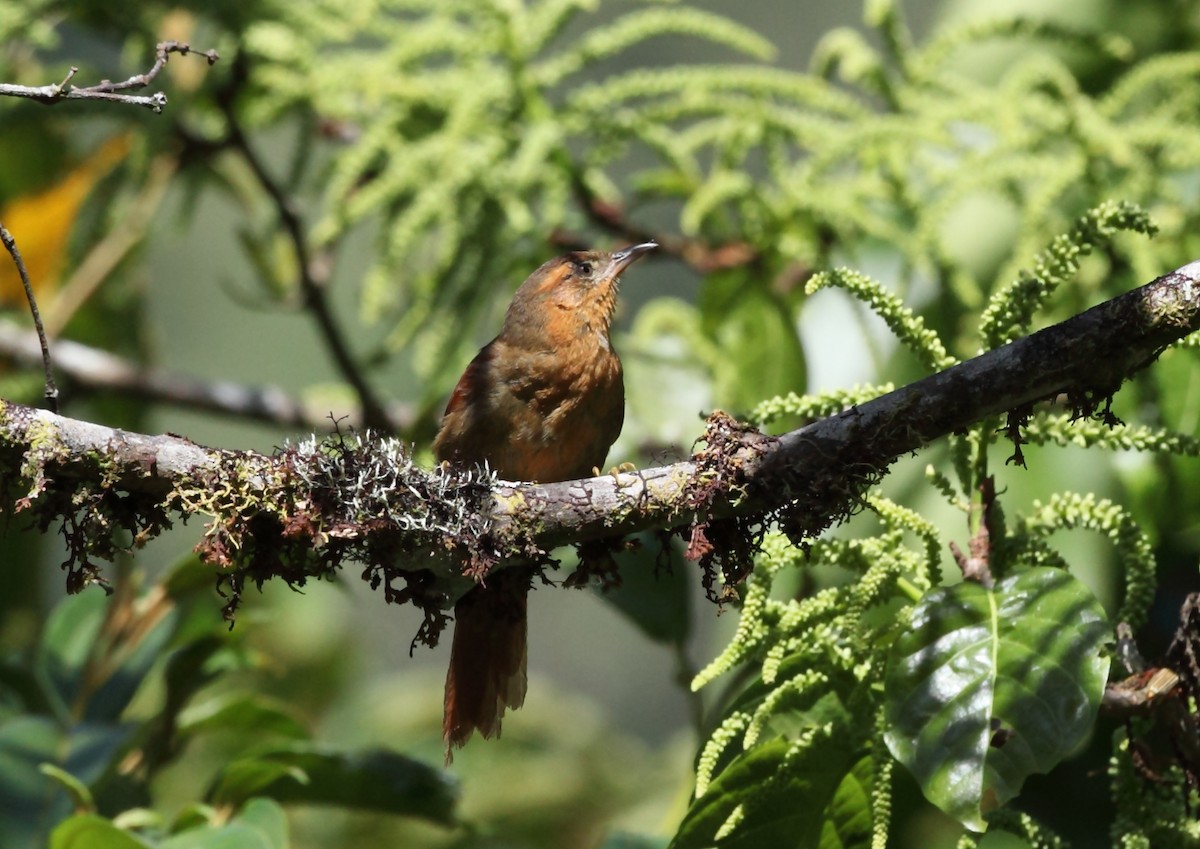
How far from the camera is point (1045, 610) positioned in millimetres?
1989

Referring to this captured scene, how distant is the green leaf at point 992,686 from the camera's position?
74.8 inches

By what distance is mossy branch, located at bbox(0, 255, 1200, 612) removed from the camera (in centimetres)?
190

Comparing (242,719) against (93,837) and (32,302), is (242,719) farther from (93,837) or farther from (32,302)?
(32,302)

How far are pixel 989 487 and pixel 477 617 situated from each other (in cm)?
123

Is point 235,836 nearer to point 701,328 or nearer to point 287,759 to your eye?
point 287,759

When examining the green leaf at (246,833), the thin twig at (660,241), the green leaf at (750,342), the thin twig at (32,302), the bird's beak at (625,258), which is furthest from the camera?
the thin twig at (660,241)

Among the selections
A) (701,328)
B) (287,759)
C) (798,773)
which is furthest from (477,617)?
(701,328)

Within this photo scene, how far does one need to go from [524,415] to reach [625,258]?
0.76m

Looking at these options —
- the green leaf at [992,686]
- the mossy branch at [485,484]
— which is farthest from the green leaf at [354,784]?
the green leaf at [992,686]

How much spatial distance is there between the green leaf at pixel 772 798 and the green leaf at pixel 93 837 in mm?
954

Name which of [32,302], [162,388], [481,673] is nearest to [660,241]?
[481,673]

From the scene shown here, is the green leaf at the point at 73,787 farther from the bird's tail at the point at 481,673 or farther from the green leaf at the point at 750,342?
the green leaf at the point at 750,342

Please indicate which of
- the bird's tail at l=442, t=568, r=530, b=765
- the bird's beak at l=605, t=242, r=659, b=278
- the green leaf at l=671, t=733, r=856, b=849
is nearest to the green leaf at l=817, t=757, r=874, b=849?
the green leaf at l=671, t=733, r=856, b=849

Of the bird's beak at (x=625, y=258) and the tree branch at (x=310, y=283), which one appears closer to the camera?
the bird's beak at (x=625, y=258)
